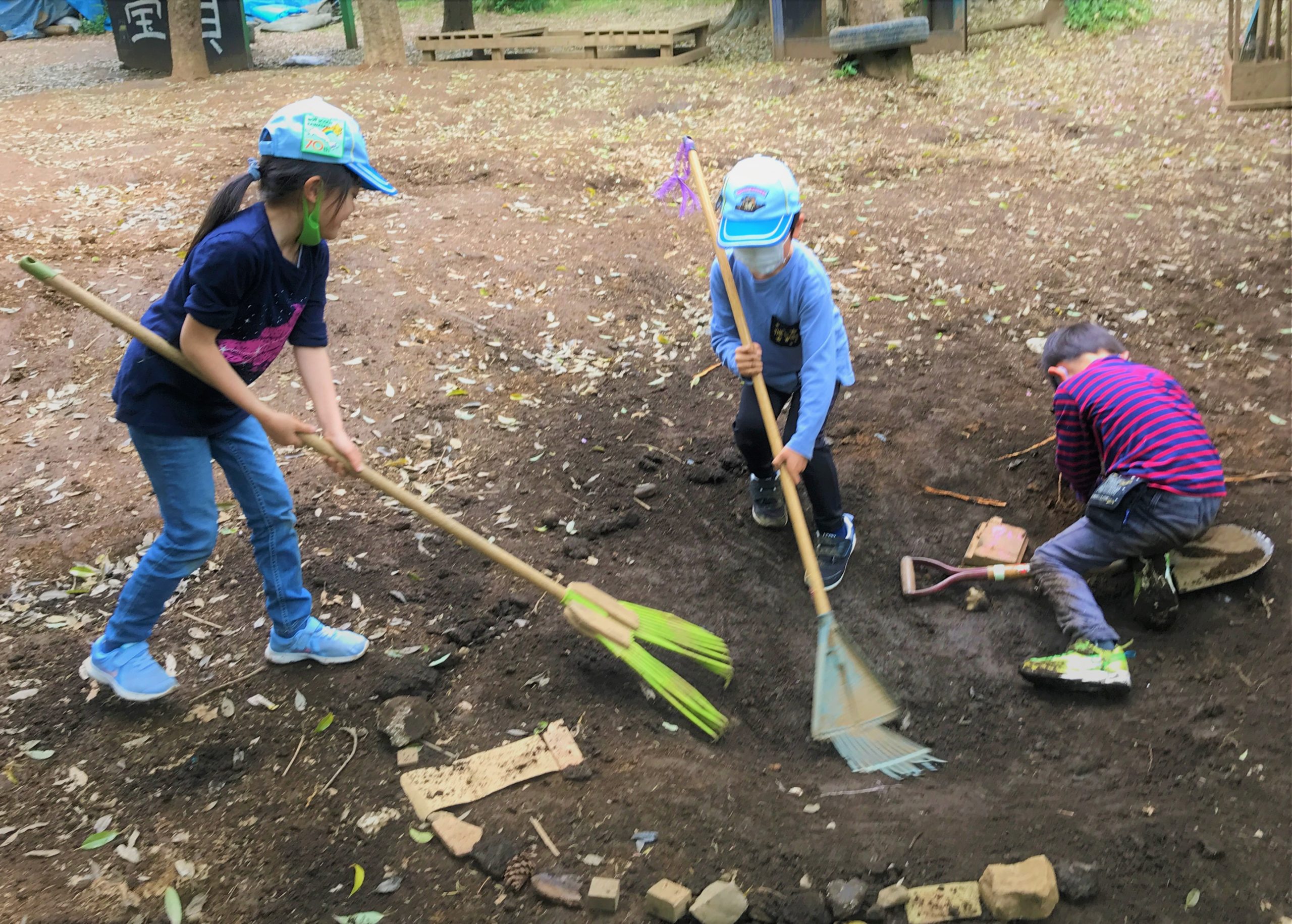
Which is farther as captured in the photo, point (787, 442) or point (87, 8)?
point (87, 8)

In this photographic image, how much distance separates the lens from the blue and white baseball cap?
239 cm

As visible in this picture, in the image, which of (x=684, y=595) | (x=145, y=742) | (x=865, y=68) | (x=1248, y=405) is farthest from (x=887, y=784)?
(x=865, y=68)

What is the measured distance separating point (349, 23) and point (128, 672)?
14.6 m

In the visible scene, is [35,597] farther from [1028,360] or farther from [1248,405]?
[1248,405]

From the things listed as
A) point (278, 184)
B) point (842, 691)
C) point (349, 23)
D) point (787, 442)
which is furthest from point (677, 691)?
point (349, 23)

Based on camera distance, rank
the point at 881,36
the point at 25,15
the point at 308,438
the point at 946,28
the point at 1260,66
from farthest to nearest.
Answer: the point at 25,15
the point at 946,28
the point at 881,36
the point at 1260,66
the point at 308,438

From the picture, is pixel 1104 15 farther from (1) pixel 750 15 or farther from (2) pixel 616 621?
(2) pixel 616 621

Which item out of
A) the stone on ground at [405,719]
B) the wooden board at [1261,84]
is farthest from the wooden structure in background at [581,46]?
the stone on ground at [405,719]

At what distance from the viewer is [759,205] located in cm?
307

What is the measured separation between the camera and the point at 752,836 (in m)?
2.60

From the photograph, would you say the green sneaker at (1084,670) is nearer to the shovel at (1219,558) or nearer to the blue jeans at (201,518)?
the shovel at (1219,558)

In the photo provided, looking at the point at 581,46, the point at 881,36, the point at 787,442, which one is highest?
the point at 581,46

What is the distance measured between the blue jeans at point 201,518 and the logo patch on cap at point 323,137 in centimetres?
89

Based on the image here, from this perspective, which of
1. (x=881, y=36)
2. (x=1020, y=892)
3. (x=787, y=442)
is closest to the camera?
(x=1020, y=892)
